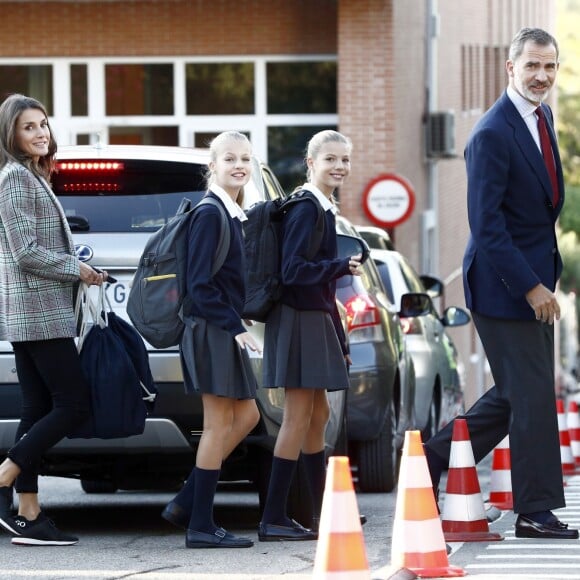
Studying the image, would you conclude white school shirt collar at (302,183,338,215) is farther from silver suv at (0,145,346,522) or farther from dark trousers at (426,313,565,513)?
dark trousers at (426,313,565,513)

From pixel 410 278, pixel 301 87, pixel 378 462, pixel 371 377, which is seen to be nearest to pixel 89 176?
pixel 371 377

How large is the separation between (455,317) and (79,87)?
431 inches

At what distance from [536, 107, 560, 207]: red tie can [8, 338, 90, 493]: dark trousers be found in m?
2.13

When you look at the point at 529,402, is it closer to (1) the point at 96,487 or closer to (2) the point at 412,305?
(1) the point at 96,487

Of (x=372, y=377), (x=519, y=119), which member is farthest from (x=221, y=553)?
(x=372, y=377)

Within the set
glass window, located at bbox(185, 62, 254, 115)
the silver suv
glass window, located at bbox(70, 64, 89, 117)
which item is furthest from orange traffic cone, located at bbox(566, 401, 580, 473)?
glass window, located at bbox(70, 64, 89, 117)

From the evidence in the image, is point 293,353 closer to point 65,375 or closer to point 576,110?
point 65,375

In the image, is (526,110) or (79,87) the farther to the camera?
(79,87)

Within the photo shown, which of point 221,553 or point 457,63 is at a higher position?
point 457,63

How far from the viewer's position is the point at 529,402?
7379mm

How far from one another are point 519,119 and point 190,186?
5.04 feet

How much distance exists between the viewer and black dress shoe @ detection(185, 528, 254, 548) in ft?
24.2

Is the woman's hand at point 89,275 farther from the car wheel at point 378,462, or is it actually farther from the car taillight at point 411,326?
the car taillight at point 411,326

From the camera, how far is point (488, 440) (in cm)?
773
